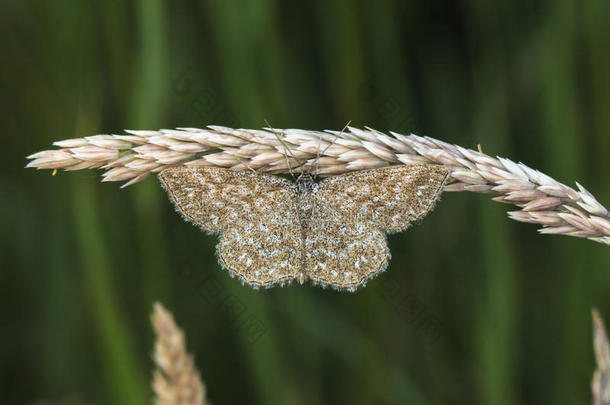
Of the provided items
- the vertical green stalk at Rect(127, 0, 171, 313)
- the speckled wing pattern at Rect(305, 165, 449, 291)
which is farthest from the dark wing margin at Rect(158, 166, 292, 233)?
the vertical green stalk at Rect(127, 0, 171, 313)

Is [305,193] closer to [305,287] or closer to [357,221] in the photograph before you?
[357,221]

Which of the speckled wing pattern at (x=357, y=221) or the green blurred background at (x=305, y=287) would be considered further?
the green blurred background at (x=305, y=287)

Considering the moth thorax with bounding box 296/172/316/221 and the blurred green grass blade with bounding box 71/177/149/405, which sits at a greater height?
the moth thorax with bounding box 296/172/316/221

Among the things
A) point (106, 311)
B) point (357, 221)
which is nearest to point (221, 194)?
point (357, 221)

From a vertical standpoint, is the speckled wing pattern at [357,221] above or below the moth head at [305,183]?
below

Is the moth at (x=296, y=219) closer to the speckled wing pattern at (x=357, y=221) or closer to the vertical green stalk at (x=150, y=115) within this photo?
the speckled wing pattern at (x=357, y=221)

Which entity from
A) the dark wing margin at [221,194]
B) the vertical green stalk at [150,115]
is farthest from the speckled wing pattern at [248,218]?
the vertical green stalk at [150,115]

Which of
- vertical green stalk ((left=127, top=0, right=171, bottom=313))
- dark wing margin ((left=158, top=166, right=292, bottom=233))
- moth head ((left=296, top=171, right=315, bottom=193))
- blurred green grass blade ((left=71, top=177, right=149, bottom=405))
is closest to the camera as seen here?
dark wing margin ((left=158, top=166, right=292, bottom=233))

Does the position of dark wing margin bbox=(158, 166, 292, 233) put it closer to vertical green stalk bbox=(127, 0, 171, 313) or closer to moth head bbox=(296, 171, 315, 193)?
moth head bbox=(296, 171, 315, 193)
